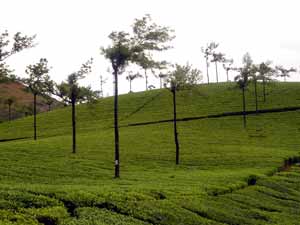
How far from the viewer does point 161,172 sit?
45688 mm

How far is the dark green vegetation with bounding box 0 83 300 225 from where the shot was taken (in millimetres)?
23484

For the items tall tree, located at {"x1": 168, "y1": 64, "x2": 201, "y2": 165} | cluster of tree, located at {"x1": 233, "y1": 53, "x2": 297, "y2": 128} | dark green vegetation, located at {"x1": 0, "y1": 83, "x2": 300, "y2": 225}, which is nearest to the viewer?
dark green vegetation, located at {"x1": 0, "y1": 83, "x2": 300, "y2": 225}

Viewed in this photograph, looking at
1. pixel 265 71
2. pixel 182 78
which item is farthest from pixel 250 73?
pixel 182 78

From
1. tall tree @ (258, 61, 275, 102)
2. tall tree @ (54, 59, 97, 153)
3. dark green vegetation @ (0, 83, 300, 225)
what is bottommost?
dark green vegetation @ (0, 83, 300, 225)

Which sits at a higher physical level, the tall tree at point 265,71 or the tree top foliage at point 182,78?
the tall tree at point 265,71

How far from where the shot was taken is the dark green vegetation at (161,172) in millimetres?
23484

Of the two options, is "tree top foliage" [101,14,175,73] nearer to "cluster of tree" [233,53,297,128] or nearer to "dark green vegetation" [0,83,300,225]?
"dark green vegetation" [0,83,300,225]

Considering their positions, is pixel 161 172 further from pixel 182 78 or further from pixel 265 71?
pixel 265 71

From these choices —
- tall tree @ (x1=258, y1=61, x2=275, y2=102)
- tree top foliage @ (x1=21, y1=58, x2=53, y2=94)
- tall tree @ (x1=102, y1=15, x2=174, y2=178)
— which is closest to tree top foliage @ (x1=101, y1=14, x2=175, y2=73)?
tall tree @ (x1=102, y1=15, x2=174, y2=178)

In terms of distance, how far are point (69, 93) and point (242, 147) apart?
26.0 m

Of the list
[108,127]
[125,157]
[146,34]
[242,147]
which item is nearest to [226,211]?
[146,34]

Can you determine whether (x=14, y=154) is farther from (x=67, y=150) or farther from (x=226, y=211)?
(x=226, y=211)

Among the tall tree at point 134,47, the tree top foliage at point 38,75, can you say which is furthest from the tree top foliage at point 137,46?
the tree top foliage at point 38,75

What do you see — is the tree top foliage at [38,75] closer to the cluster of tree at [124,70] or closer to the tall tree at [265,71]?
the cluster of tree at [124,70]
